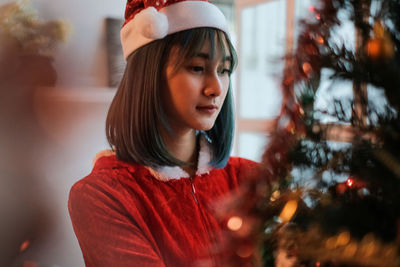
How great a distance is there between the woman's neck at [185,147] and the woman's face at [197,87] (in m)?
0.08

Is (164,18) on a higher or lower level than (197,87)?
higher

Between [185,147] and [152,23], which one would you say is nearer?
[152,23]

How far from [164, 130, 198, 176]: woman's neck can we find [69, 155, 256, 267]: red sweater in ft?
0.18

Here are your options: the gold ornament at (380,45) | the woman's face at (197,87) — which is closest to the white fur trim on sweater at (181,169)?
the woman's face at (197,87)

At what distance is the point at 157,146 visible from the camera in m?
0.77

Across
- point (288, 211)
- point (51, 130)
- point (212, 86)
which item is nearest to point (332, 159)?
point (288, 211)

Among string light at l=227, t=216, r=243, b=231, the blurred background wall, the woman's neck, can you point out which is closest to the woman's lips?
the woman's neck

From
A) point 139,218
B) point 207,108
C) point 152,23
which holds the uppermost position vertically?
point 152,23

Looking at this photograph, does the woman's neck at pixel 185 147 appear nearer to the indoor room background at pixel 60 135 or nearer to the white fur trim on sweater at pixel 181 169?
the white fur trim on sweater at pixel 181 169

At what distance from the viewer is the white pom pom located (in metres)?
0.67

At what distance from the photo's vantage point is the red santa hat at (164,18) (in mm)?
675

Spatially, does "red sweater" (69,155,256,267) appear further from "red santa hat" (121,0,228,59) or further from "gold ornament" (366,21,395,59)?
"gold ornament" (366,21,395,59)

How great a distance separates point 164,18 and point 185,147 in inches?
12.3

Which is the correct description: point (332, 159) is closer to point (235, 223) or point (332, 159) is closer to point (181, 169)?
point (235, 223)
